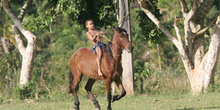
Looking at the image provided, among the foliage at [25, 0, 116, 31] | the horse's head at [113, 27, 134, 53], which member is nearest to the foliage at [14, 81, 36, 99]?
Result: the foliage at [25, 0, 116, 31]

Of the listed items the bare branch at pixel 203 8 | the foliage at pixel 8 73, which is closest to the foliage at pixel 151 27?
the bare branch at pixel 203 8

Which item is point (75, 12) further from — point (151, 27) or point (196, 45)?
point (196, 45)

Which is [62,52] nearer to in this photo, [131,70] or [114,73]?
[131,70]

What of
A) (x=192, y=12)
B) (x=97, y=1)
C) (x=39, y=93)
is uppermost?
(x=97, y=1)

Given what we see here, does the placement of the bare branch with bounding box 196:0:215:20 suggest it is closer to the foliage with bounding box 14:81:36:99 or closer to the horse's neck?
the horse's neck

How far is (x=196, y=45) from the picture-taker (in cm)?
1228

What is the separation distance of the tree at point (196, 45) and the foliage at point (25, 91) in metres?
5.11

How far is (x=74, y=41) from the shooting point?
106 feet

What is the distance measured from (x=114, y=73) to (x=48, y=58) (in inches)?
1078

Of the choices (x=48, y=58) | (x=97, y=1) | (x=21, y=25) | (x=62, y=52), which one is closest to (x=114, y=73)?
(x=97, y=1)

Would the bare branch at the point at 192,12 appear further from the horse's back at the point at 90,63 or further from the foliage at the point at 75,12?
the horse's back at the point at 90,63

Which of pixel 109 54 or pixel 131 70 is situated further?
pixel 131 70

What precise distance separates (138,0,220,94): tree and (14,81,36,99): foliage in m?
5.11

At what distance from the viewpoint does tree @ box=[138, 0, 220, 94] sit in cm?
1151
